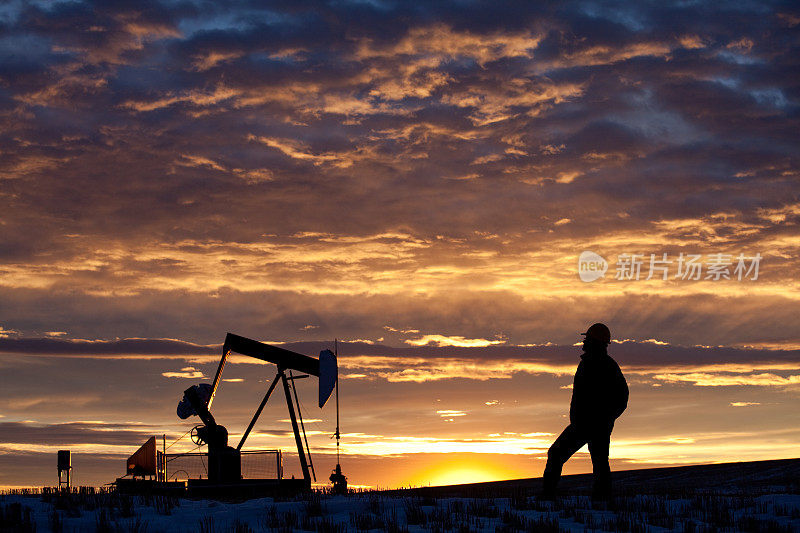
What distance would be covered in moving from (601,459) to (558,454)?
63cm

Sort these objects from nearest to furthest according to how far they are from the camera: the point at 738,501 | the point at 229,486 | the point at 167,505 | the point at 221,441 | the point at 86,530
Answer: the point at 86,530, the point at 167,505, the point at 738,501, the point at 229,486, the point at 221,441

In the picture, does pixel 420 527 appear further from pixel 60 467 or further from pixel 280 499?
pixel 60 467

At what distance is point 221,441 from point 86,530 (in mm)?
17086

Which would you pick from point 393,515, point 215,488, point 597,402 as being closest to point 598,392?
point 597,402

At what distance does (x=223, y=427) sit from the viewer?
26406mm

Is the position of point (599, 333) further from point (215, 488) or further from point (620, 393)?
point (215, 488)

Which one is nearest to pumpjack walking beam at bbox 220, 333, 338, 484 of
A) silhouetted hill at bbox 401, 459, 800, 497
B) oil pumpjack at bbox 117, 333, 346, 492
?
oil pumpjack at bbox 117, 333, 346, 492

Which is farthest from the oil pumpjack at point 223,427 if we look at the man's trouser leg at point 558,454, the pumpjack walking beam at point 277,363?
the man's trouser leg at point 558,454

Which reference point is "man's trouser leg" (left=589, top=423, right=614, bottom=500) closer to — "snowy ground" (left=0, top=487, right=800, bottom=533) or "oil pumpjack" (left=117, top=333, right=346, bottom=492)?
"snowy ground" (left=0, top=487, right=800, bottom=533)

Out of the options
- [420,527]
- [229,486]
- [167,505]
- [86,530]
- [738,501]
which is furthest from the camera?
[229,486]

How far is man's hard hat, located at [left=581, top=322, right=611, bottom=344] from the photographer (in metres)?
12.8

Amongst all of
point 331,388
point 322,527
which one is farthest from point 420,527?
point 331,388

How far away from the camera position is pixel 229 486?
24344 mm

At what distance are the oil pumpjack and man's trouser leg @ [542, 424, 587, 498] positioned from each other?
12.0 metres
